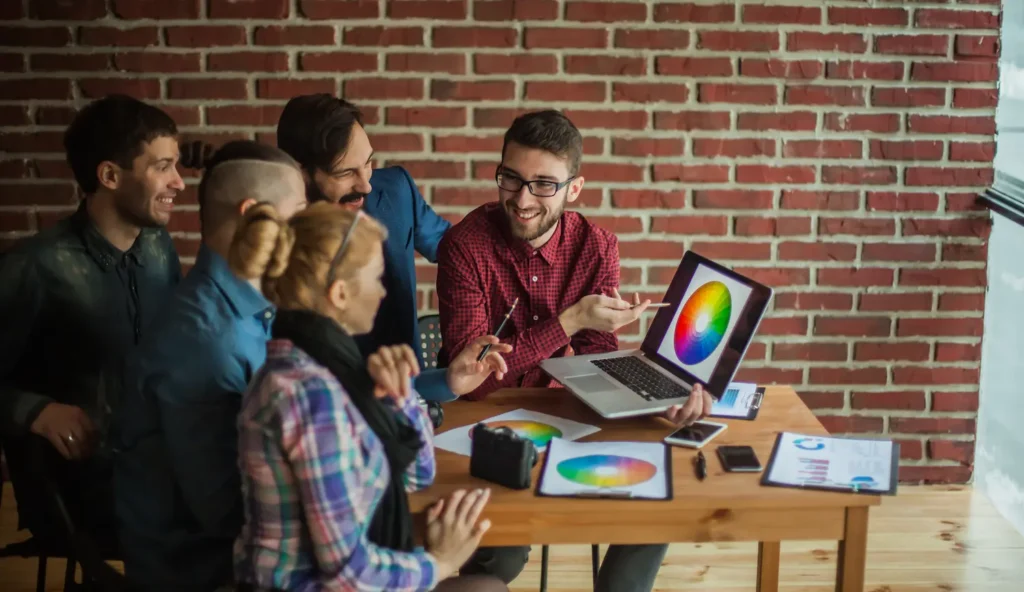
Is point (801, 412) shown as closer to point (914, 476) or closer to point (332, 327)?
point (332, 327)

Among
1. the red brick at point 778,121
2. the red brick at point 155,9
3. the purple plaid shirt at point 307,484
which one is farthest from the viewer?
the red brick at point 778,121

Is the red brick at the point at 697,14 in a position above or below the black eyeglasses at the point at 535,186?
above

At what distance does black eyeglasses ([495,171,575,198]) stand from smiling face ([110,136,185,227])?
2.48ft

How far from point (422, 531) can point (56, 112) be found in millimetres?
2043

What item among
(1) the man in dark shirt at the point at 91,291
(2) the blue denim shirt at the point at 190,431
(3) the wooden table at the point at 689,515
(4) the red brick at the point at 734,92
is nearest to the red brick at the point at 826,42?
(4) the red brick at the point at 734,92

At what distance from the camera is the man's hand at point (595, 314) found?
2.25 m

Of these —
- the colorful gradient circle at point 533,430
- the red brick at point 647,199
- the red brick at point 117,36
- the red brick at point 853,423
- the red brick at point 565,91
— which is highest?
the red brick at point 117,36

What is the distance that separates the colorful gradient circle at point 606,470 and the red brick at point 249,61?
1.73 meters

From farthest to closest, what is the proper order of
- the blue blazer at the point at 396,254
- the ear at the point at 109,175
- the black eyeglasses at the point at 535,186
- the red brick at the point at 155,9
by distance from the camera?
the red brick at the point at 155,9 → the blue blazer at the point at 396,254 → the black eyeglasses at the point at 535,186 → the ear at the point at 109,175

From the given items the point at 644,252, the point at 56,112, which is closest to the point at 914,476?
the point at 644,252

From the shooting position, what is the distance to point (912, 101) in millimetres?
3074

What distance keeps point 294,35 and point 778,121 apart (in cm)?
146

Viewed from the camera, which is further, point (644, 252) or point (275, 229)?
point (644, 252)

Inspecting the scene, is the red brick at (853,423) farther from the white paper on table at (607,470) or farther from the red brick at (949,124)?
the white paper on table at (607,470)
